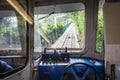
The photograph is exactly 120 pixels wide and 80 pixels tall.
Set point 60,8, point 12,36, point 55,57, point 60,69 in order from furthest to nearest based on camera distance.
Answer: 1. point 60,8
2. point 55,57
3. point 60,69
4. point 12,36

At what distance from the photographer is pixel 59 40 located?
138 inches

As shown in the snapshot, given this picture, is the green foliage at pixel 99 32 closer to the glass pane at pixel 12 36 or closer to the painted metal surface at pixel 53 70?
the painted metal surface at pixel 53 70

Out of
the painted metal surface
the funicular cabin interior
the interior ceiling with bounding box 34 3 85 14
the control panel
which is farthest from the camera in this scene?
the interior ceiling with bounding box 34 3 85 14

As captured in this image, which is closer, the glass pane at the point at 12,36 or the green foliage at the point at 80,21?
the glass pane at the point at 12,36

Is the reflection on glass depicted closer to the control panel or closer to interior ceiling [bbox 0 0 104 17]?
interior ceiling [bbox 0 0 104 17]

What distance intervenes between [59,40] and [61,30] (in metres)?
0.17

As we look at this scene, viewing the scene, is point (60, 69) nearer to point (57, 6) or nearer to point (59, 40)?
point (59, 40)

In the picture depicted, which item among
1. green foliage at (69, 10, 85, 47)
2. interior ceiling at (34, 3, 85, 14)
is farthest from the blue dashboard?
interior ceiling at (34, 3, 85, 14)

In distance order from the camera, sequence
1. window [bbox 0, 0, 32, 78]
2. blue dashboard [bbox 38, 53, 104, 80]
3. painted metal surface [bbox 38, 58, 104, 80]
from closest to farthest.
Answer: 1. window [bbox 0, 0, 32, 78]
2. blue dashboard [bbox 38, 53, 104, 80]
3. painted metal surface [bbox 38, 58, 104, 80]

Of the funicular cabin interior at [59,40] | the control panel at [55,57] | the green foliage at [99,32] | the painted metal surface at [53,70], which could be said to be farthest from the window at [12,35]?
the green foliage at [99,32]

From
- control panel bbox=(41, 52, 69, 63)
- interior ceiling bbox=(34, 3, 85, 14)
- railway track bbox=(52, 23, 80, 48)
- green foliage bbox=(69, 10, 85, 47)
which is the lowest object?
control panel bbox=(41, 52, 69, 63)

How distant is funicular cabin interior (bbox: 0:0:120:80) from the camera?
2.26 m

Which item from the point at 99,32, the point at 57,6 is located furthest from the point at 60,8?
the point at 99,32

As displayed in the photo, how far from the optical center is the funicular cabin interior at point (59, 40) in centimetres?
226
